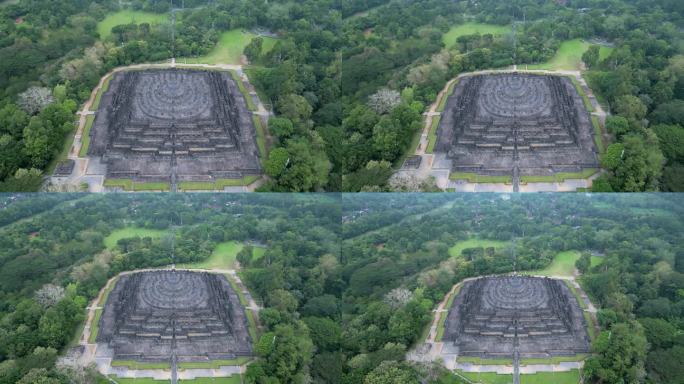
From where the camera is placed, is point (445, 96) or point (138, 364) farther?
point (445, 96)

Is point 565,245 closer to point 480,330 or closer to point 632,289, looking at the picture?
point 632,289

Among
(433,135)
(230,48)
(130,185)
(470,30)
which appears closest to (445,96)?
(433,135)

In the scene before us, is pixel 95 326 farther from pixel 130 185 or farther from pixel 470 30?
pixel 470 30

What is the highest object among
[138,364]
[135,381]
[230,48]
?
[230,48]

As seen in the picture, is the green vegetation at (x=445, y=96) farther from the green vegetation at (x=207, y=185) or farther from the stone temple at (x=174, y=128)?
the green vegetation at (x=207, y=185)

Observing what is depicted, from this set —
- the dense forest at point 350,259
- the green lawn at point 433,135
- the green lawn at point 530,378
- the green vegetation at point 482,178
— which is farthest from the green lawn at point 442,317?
the green lawn at point 433,135

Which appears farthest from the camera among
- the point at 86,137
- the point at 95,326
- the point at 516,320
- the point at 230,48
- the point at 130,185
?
the point at 230,48

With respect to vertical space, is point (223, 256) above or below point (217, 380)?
above
